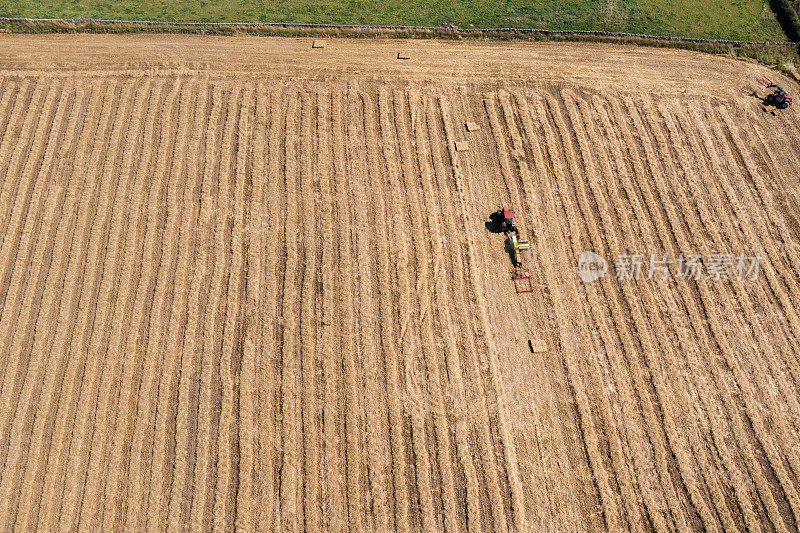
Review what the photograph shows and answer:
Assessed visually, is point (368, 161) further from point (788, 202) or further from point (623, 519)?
point (788, 202)

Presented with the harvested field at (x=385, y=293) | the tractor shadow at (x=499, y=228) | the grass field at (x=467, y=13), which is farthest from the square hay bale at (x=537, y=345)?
the grass field at (x=467, y=13)

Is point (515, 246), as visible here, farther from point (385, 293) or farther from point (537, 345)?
point (385, 293)

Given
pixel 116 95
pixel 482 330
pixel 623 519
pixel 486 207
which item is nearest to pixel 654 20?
pixel 486 207

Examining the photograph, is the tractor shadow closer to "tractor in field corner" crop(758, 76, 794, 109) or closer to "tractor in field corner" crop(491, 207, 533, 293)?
"tractor in field corner" crop(491, 207, 533, 293)

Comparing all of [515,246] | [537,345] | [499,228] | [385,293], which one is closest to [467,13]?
[499,228]

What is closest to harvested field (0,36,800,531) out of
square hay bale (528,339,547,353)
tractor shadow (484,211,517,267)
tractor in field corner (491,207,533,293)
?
square hay bale (528,339,547,353)

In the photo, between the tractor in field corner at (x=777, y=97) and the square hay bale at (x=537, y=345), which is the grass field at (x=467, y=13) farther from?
the square hay bale at (x=537, y=345)
